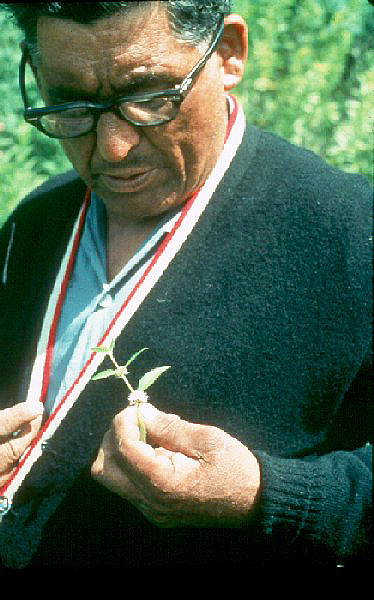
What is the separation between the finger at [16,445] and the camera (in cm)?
141

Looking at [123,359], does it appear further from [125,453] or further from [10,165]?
[10,165]

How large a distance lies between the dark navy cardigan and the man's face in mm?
107

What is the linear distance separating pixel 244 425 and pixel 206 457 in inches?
8.8

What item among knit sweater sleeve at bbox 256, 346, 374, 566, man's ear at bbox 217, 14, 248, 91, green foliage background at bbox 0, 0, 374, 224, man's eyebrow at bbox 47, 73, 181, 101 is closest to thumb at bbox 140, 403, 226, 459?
knit sweater sleeve at bbox 256, 346, 374, 566

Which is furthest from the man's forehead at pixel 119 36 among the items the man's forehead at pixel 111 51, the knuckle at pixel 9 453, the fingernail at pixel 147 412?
the knuckle at pixel 9 453

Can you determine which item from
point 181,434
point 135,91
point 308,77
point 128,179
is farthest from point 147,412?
point 308,77

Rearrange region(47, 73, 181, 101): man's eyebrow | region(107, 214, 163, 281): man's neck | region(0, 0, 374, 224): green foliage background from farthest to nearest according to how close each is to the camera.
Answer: region(0, 0, 374, 224): green foliage background → region(107, 214, 163, 281): man's neck → region(47, 73, 181, 101): man's eyebrow

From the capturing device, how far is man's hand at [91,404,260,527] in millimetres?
1218

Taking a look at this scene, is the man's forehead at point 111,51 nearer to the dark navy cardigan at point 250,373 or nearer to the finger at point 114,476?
the dark navy cardigan at point 250,373

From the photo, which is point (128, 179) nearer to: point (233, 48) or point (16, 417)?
point (233, 48)

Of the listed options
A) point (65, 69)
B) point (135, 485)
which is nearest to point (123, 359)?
point (135, 485)

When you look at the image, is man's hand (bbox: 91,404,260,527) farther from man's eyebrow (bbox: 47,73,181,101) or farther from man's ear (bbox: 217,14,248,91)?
man's ear (bbox: 217,14,248,91)

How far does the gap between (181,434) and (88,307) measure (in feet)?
1.37

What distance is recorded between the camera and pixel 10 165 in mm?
2234
